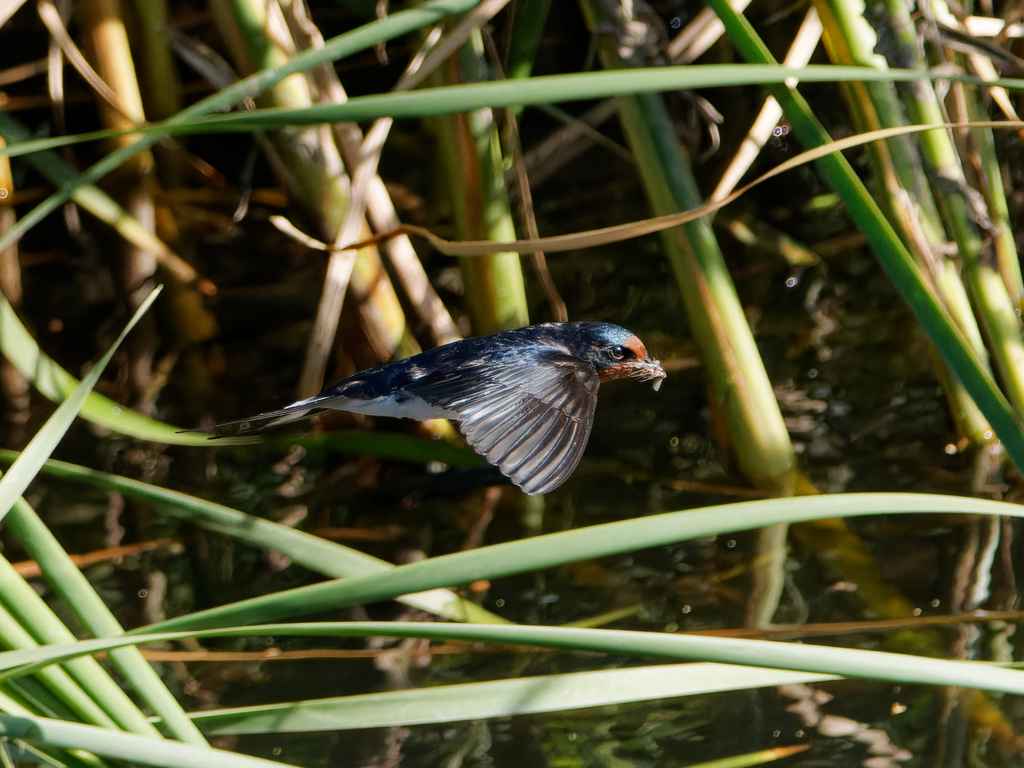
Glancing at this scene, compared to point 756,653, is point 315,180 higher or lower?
higher

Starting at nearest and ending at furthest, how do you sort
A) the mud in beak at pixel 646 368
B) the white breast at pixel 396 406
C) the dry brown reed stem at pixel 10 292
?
the white breast at pixel 396 406 < the mud in beak at pixel 646 368 < the dry brown reed stem at pixel 10 292

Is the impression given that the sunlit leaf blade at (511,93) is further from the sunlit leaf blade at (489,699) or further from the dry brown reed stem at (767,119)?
the dry brown reed stem at (767,119)

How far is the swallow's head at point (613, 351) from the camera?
159 centimetres

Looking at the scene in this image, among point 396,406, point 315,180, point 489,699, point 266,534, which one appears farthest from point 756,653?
point 315,180

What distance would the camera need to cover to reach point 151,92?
238 cm

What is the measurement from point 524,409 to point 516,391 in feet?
0.14

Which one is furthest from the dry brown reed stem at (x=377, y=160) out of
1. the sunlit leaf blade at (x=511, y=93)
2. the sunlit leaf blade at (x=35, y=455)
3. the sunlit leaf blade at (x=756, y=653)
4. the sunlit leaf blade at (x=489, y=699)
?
the sunlit leaf blade at (x=756, y=653)

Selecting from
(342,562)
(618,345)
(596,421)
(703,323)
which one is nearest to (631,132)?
(703,323)

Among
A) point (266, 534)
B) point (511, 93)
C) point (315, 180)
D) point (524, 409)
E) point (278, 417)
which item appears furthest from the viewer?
point (315, 180)

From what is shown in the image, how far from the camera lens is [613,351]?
5.25 ft

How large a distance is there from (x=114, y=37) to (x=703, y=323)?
1.44 meters

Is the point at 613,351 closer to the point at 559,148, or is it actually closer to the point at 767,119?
the point at 767,119

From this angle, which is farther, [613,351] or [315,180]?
[315,180]

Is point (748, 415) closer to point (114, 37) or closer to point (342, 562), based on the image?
point (342, 562)
